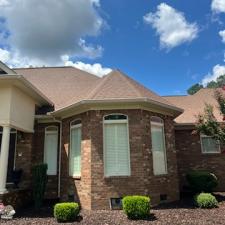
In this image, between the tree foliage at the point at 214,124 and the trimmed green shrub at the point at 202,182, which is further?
the trimmed green shrub at the point at 202,182

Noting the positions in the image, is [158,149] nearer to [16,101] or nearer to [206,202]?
[206,202]

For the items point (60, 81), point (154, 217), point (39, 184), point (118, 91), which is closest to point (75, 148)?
point (39, 184)

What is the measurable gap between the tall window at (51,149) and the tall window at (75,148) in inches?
54.9

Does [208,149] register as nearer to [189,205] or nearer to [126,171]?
[189,205]

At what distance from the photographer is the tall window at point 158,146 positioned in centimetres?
1092

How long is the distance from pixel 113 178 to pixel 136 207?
191cm

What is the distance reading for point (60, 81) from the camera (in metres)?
15.7

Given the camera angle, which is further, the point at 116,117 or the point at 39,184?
the point at 116,117

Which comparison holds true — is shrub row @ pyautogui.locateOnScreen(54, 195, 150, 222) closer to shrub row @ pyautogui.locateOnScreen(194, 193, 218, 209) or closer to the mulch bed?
the mulch bed

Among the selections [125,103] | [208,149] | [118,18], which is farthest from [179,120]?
[118,18]

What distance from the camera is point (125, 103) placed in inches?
415

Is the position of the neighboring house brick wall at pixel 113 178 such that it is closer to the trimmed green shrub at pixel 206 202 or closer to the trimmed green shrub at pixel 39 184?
the trimmed green shrub at pixel 39 184

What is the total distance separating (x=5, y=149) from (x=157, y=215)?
5.84 meters

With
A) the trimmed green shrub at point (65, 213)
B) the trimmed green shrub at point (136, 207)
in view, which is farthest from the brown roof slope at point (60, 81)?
the trimmed green shrub at point (136, 207)
